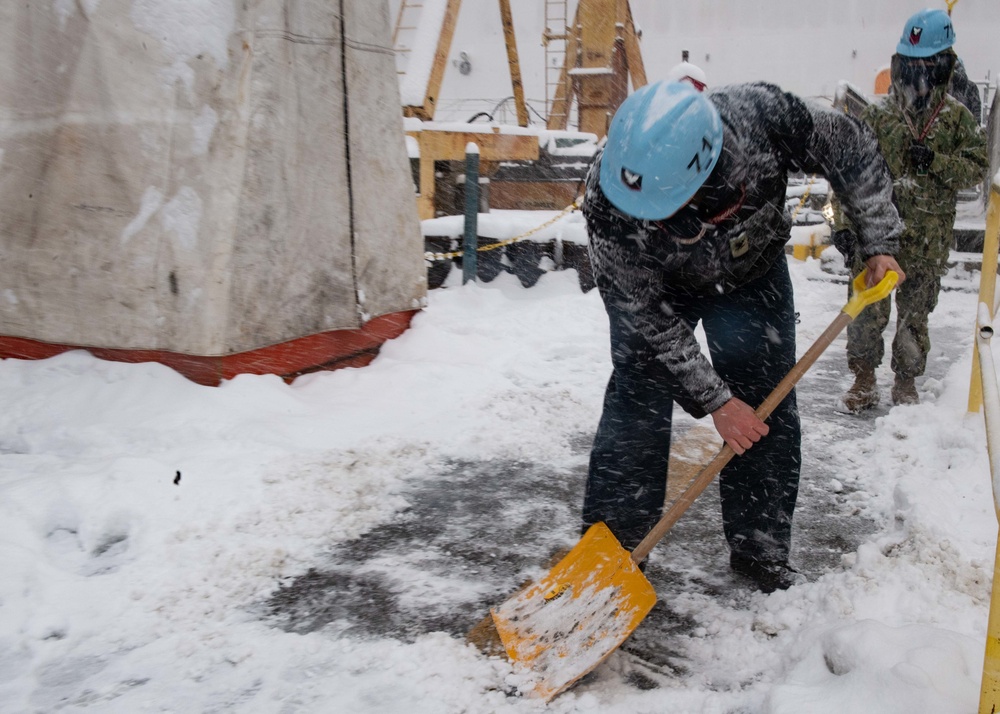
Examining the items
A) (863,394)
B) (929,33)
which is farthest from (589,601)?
(929,33)

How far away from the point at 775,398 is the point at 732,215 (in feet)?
1.83

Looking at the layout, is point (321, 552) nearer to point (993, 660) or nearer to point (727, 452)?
point (727, 452)

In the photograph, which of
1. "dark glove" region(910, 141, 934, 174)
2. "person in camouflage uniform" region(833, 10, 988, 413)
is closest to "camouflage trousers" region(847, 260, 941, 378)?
"person in camouflage uniform" region(833, 10, 988, 413)

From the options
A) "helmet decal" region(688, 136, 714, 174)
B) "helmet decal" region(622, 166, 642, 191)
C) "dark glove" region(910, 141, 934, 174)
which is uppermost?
"dark glove" region(910, 141, 934, 174)

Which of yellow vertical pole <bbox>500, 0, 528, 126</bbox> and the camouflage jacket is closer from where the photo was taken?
the camouflage jacket

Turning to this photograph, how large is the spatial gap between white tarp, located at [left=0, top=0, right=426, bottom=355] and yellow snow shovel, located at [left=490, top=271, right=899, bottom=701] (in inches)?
92.9

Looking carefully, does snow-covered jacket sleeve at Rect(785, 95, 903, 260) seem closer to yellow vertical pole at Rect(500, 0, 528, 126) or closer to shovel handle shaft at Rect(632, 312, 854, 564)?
shovel handle shaft at Rect(632, 312, 854, 564)

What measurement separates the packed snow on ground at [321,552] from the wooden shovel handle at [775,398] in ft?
1.10

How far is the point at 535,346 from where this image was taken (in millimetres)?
5898

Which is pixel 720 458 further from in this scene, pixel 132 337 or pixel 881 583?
pixel 132 337

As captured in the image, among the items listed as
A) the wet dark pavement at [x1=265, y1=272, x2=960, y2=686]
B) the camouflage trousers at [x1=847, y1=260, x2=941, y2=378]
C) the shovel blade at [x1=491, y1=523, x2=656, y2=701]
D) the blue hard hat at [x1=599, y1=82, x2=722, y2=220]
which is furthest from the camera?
the camouflage trousers at [x1=847, y1=260, x2=941, y2=378]

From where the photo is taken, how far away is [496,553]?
2.93m

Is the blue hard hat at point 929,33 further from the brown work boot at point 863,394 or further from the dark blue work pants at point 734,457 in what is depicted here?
the dark blue work pants at point 734,457

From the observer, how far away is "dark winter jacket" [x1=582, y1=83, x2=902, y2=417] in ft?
7.22
